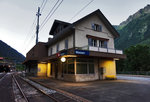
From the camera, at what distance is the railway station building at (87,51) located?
13.5 meters

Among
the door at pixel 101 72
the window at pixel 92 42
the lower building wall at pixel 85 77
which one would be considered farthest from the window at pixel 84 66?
the window at pixel 92 42

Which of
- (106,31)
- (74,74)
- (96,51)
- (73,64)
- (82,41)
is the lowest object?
(74,74)

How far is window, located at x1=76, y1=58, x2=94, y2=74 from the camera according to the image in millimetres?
Result: 13797

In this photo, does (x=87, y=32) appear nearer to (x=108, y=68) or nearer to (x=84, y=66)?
(x=84, y=66)

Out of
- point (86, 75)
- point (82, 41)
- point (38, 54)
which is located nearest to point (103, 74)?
point (86, 75)

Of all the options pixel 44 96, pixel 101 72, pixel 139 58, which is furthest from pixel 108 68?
pixel 139 58

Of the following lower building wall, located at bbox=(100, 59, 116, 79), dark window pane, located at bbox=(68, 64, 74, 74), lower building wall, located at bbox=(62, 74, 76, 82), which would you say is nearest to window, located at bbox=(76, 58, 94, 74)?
dark window pane, located at bbox=(68, 64, 74, 74)

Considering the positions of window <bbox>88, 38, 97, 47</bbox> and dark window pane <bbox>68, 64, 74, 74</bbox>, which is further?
window <bbox>88, 38, 97, 47</bbox>

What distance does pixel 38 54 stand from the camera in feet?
76.3

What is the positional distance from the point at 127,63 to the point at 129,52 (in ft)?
14.0

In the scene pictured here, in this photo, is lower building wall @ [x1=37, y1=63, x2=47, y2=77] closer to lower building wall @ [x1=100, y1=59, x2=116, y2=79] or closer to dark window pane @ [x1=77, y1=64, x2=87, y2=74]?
dark window pane @ [x1=77, y1=64, x2=87, y2=74]

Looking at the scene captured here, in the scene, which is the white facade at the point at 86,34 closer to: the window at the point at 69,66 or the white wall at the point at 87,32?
the white wall at the point at 87,32

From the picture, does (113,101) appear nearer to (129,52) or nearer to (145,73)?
(145,73)

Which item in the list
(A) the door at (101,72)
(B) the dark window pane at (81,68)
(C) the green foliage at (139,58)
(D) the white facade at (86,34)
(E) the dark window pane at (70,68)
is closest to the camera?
(B) the dark window pane at (81,68)
